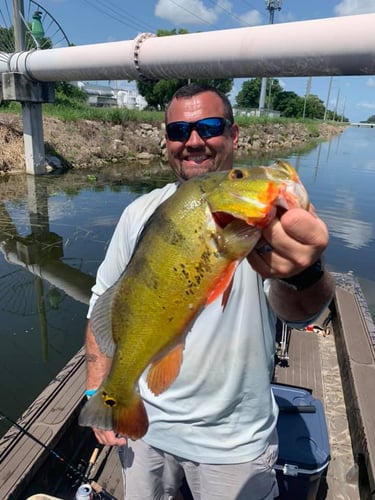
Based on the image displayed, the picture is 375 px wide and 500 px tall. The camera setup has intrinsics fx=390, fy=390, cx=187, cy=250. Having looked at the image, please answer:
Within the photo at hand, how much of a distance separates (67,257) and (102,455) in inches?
290

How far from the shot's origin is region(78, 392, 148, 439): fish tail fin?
190cm

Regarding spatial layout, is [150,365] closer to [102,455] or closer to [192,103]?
[192,103]

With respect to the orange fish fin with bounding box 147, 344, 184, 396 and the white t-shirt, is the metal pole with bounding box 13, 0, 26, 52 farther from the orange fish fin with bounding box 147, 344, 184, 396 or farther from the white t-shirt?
the orange fish fin with bounding box 147, 344, 184, 396

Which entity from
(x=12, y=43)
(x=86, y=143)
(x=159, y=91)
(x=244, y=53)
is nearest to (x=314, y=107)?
(x=159, y=91)

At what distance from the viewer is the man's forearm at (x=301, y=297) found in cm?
184

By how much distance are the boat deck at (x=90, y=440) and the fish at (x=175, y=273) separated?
5.54ft

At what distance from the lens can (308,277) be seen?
1799 mm

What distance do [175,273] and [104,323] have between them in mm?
532

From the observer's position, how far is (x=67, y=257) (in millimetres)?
10688

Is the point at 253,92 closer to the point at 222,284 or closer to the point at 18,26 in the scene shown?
the point at 18,26

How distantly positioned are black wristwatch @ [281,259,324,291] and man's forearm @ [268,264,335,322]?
0.05ft

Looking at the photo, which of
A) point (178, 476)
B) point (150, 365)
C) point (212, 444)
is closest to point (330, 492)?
point (178, 476)

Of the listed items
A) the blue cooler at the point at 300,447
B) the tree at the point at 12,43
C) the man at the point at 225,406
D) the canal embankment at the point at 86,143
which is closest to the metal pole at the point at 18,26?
the tree at the point at 12,43

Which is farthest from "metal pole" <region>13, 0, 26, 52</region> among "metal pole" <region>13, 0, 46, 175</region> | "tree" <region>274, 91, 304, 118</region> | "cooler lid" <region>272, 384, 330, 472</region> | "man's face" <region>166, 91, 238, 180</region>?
"tree" <region>274, 91, 304, 118</region>
